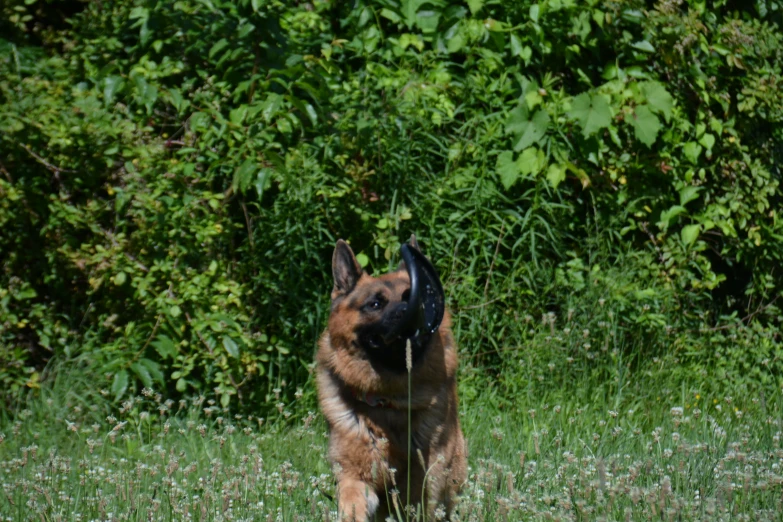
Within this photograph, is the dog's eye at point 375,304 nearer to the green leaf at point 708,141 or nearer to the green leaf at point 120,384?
the green leaf at point 120,384

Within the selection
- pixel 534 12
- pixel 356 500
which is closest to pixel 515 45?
pixel 534 12

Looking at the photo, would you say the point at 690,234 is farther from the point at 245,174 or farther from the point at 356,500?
the point at 356,500

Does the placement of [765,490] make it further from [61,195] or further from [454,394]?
[61,195]

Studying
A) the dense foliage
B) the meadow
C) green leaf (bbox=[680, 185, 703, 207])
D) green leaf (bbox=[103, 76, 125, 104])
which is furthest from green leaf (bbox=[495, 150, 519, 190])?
green leaf (bbox=[103, 76, 125, 104])

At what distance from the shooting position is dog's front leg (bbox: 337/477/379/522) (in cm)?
405

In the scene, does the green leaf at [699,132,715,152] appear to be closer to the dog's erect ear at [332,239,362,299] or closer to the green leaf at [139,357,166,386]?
the dog's erect ear at [332,239,362,299]

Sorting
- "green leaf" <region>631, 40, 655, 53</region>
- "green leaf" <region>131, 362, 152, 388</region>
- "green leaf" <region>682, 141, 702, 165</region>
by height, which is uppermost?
"green leaf" <region>631, 40, 655, 53</region>

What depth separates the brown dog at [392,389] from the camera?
14.0 ft

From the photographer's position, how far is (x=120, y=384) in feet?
18.6

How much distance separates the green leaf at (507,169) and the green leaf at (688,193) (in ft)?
4.29

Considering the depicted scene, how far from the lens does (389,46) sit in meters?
6.95

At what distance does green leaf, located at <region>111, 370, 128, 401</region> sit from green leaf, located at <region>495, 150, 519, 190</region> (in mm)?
2735

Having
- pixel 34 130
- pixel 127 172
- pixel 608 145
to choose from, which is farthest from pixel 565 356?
pixel 34 130

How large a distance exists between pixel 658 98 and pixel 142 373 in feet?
13.0
